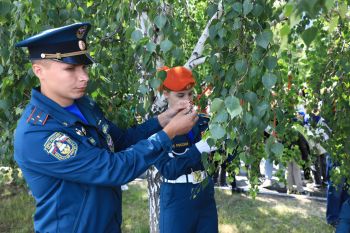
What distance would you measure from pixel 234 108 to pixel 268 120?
0.31m

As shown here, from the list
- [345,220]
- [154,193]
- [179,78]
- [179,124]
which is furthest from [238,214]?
[179,124]

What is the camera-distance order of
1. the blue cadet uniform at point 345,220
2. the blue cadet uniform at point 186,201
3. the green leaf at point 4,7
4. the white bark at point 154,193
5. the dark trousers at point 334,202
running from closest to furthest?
1. the green leaf at point 4,7
2. the blue cadet uniform at point 186,201
3. the white bark at point 154,193
4. the blue cadet uniform at point 345,220
5. the dark trousers at point 334,202

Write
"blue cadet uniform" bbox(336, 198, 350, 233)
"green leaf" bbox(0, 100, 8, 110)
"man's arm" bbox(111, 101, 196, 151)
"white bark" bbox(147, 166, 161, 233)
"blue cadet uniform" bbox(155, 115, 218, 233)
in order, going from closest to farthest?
"green leaf" bbox(0, 100, 8, 110), "man's arm" bbox(111, 101, 196, 151), "blue cadet uniform" bbox(155, 115, 218, 233), "white bark" bbox(147, 166, 161, 233), "blue cadet uniform" bbox(336, 198, 350, 233)

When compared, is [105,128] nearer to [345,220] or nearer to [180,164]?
[180,164]

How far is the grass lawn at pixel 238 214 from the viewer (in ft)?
16.3

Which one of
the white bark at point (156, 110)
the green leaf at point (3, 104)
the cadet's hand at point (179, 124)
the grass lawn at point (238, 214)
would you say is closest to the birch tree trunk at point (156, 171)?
the white bark at point (156, 110)

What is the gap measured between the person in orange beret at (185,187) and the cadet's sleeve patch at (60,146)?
98 centimetres

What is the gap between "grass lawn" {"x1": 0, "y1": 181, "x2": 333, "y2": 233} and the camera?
16.3 feet

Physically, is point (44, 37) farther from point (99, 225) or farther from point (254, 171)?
point (254, 171)

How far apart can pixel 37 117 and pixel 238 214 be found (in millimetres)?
4132

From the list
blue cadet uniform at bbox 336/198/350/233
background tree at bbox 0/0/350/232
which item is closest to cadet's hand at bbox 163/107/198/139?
background tree at bbox 0/0/350/232

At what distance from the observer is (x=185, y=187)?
2766 mm

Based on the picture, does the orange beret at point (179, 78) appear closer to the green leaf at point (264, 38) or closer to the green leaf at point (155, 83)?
the green leaf at point (155, 83)

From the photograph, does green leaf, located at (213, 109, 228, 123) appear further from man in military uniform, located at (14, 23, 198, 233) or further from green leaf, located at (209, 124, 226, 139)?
man in military uniform, located at (14, 23, 198, 233)
